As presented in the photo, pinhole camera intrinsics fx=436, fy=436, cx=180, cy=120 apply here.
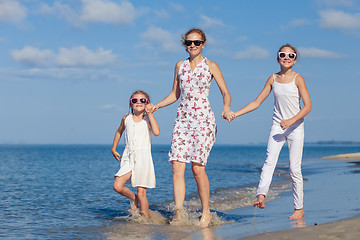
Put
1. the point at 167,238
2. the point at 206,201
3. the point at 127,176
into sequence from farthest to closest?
the point at 127,176
the point at 206,201
the point at 167,238

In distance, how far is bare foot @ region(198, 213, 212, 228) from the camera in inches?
231

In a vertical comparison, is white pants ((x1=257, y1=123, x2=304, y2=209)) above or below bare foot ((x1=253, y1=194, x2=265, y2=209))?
above

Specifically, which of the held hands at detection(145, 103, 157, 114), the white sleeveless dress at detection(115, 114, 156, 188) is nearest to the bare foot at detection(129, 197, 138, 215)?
the white sleeveless dress at detection(115, 114, 156, 188)

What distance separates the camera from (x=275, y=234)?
14.6 ft

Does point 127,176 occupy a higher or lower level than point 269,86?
lower

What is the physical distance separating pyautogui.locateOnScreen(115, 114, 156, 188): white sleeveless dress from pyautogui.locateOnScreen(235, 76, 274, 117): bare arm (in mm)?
1547

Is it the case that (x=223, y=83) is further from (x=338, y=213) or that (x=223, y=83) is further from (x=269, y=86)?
(x=338, y=213)

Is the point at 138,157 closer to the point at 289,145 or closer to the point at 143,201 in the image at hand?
the point at 143,201

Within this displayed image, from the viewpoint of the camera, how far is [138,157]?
6633 millimetres

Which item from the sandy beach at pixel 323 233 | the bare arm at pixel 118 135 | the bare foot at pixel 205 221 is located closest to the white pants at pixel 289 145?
the bare foot at pixel 205 221

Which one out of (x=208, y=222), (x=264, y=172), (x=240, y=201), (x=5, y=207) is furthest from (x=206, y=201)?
(x=5, y=207)

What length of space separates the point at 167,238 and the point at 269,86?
2.51 meters

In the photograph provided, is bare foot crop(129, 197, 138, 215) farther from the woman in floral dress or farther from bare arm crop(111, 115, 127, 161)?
the woman in floral dress

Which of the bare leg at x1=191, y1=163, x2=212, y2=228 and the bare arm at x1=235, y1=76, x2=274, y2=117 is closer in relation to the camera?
the bare leg at x1=191, y1=163, x2=212, y2=228
